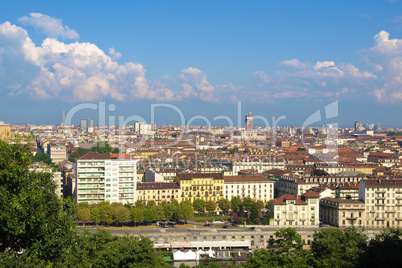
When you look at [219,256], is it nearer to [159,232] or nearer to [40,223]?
[159,232]

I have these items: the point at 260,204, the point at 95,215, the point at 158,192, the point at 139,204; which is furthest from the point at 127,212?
the point at 260,204

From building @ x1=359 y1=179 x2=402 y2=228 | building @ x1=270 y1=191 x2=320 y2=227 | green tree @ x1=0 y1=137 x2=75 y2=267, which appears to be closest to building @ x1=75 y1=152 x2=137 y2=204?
building @ x1=270 y1=191 x2=320 y2=227

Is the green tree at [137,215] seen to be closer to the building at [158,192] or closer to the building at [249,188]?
the building at [158,192]

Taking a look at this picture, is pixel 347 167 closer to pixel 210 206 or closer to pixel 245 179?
pixel 245 179

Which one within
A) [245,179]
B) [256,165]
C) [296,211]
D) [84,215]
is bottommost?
[84,215]

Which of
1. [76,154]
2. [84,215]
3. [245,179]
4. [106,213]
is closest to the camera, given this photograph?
[84,215]

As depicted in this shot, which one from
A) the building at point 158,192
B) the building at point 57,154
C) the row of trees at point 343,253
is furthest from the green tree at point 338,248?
the building at point 57,154

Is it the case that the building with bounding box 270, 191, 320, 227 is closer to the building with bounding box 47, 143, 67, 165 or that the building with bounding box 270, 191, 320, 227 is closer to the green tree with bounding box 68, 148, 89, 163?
the green tree with bounding box 68, 148, 89, 163
